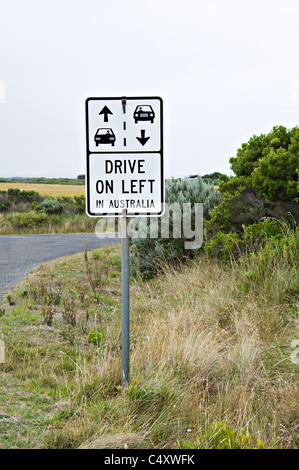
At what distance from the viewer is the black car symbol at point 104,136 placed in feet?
12.3

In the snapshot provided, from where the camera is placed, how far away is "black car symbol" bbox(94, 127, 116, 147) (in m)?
3.75

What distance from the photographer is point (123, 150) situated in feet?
12.3

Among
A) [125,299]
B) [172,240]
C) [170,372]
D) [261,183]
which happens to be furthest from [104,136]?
[172,240]

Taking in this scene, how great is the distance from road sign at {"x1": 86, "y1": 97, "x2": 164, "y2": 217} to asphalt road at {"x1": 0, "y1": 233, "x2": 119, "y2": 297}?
5.36 metres

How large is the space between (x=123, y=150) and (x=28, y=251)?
452 inches

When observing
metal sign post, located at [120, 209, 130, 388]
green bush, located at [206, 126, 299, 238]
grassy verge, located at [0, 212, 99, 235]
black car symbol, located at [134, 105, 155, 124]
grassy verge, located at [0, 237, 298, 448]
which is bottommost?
grassy verge, located at [0, 212, 99, 235]

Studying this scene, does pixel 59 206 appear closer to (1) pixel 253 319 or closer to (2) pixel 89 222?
(2) pixel 89 222

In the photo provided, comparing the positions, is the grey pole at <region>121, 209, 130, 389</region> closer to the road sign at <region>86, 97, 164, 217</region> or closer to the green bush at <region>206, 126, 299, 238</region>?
the road sign at <region>86, 97, 164, 217</region>

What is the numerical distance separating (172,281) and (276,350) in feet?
11.5

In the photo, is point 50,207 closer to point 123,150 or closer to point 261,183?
point 261,183

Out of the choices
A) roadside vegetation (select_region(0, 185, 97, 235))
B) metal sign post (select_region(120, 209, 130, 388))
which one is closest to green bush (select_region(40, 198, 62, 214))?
roadside vegetation (select_region(0, 185, 97, 235))

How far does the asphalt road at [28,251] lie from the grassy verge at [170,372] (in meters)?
3.34

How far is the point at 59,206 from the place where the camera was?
29.4 metres

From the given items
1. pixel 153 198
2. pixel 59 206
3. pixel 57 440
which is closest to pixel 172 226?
pixel 153 198
